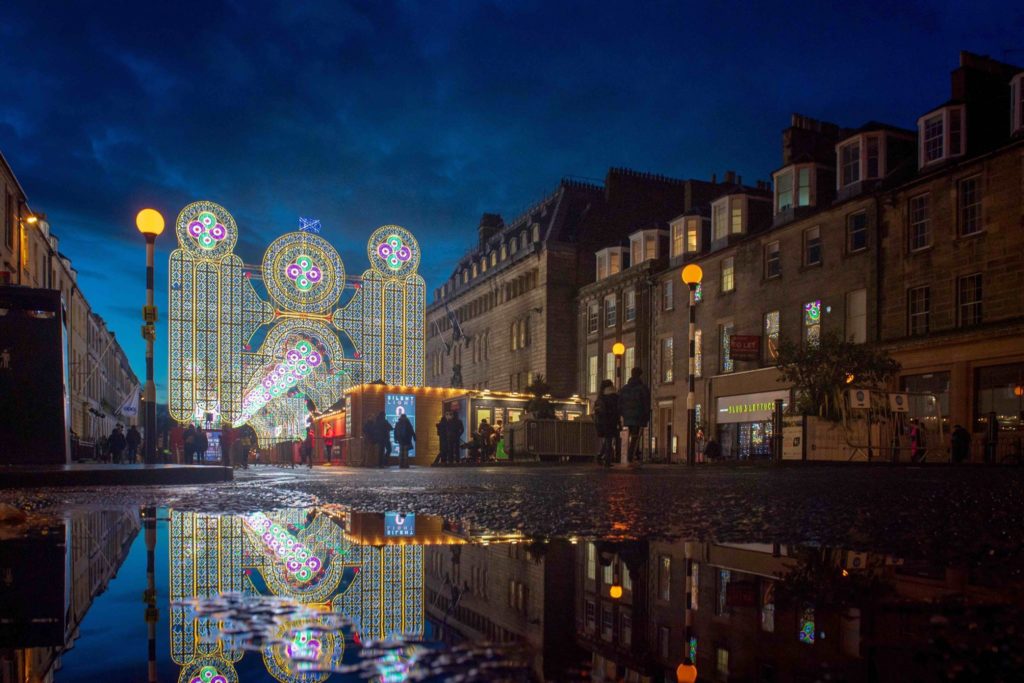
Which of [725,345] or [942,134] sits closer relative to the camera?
[942,134]

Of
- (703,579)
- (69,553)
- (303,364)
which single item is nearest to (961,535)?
(703,579)

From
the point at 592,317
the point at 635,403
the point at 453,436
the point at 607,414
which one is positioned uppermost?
the point at 592,317

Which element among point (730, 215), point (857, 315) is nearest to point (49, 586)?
point (857, 315)

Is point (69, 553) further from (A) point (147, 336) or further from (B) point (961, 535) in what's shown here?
(A) point (147, 336)

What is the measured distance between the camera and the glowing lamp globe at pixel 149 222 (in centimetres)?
1502

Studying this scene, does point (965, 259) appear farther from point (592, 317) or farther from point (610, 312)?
point (592, 317)

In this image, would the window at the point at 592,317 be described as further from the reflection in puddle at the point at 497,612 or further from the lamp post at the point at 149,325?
the reflection in puddle at the point at 497,612

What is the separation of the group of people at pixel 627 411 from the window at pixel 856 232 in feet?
56.8

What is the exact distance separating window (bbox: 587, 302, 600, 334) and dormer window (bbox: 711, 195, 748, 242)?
11.4 m

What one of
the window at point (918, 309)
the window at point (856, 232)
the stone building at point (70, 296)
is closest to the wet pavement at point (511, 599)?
the stone building at point (70, 296)

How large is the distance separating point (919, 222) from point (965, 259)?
2403 millimetres

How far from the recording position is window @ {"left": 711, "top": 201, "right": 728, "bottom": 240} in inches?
1586

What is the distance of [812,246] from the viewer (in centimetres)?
3459

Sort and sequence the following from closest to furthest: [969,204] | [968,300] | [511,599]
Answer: [511,599]
[968,300]
[969,204]
